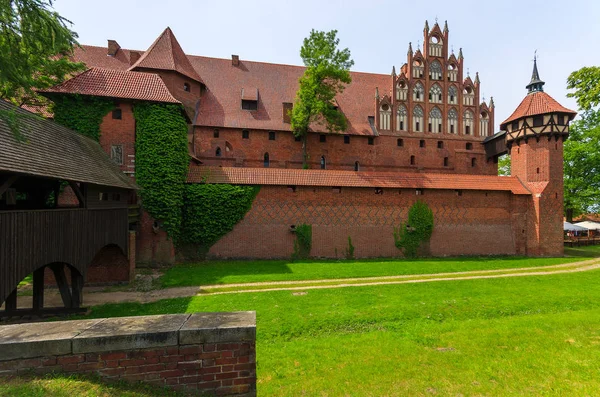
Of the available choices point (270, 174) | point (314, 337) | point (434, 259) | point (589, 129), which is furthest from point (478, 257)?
point (589, 129)

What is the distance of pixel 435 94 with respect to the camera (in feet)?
74.9

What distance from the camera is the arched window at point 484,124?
23359 millimetres

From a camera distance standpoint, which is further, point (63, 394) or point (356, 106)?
point (356, 106)

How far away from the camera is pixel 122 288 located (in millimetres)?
11203

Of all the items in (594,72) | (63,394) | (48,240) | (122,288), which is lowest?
(122,288)

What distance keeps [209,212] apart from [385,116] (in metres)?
15.5

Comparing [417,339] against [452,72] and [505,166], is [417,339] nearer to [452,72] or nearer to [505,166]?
[452,72]

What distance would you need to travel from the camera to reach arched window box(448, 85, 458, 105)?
22875mm

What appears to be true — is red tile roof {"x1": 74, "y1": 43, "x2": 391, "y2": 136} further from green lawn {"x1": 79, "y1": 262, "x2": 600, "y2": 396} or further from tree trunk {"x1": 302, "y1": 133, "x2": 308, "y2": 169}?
green lawn {"x1": 79, "y1": 262, "x2": 600, "y2": 396}

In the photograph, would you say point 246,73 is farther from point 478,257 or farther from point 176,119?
point 478,257

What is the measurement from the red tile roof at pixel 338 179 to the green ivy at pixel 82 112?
4576mm

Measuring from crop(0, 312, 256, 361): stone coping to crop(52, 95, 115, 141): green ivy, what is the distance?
13035 mm

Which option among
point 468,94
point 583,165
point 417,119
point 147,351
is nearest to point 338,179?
point 417,119

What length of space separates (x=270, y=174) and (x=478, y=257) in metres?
13.3
